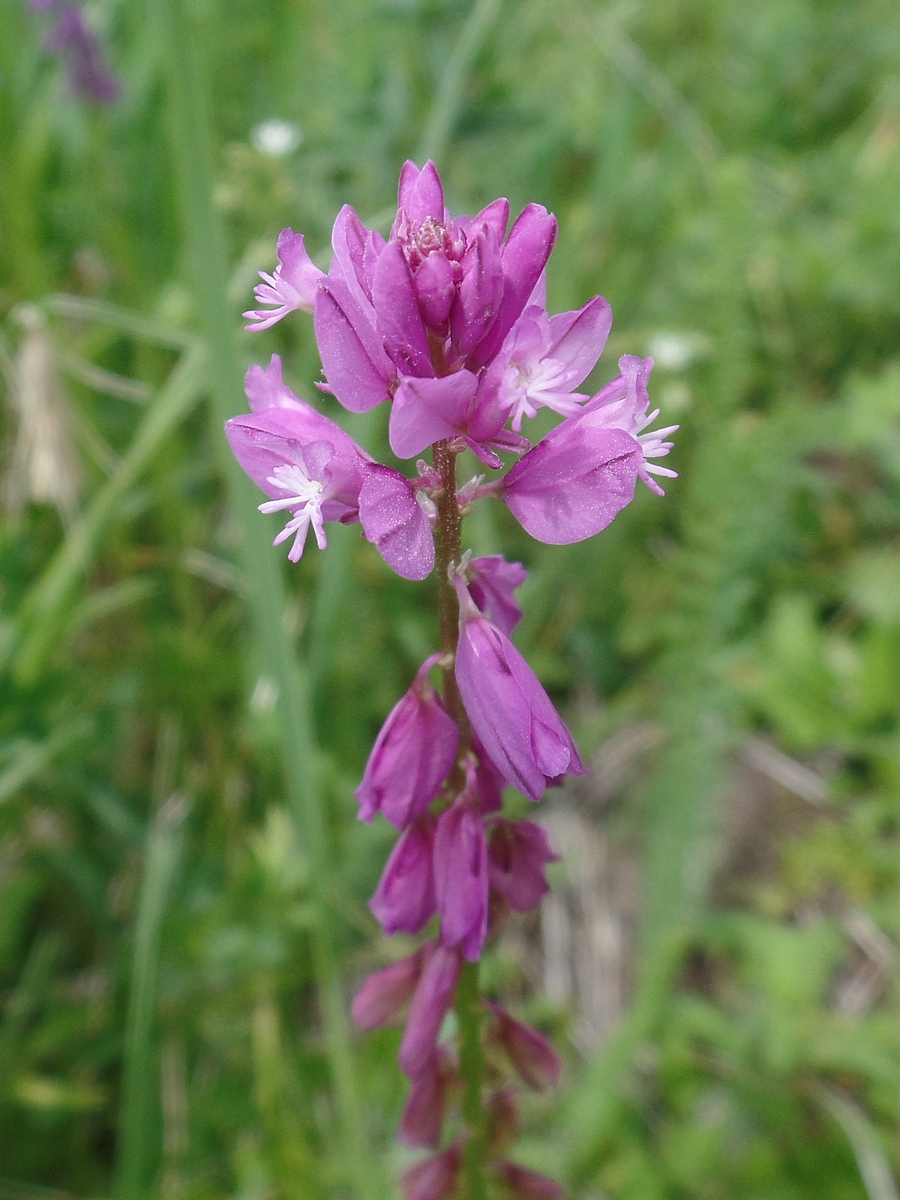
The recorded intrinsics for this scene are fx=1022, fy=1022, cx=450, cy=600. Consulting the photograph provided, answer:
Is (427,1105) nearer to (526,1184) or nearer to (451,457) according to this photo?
(526,1184)

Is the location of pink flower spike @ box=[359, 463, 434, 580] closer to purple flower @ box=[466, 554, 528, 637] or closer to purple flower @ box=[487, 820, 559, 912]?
purple flower @ box=[466, 554, 528, 637]

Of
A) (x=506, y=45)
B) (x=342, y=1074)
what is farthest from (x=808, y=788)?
→ (x=506, y=45)

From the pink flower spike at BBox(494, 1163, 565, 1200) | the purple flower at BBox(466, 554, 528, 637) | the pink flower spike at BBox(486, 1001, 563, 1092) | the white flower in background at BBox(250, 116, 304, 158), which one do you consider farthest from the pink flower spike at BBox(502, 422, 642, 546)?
the white flower in background at BBox(250, 116, 304, 158)

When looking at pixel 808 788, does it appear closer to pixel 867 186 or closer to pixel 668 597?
pixel 668 597

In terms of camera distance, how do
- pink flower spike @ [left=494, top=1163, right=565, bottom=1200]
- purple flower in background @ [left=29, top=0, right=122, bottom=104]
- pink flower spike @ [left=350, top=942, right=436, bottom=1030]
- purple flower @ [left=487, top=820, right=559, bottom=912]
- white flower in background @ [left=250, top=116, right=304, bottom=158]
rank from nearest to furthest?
purple flower @ [left=487, top=820, right=559, bottom=912] < pink flower spike @ [left=350, top=942, right=436, bottom=1030] < pink flower spike @ [left=494, top=1163, right=565, bottom=1200] < white flower in background @ [left=250, top=116, right=304, bottom=158] < purple flower in background @ [left=29, top=0, right=122, bottom=104]

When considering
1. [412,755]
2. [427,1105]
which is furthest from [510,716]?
[427,1105]
